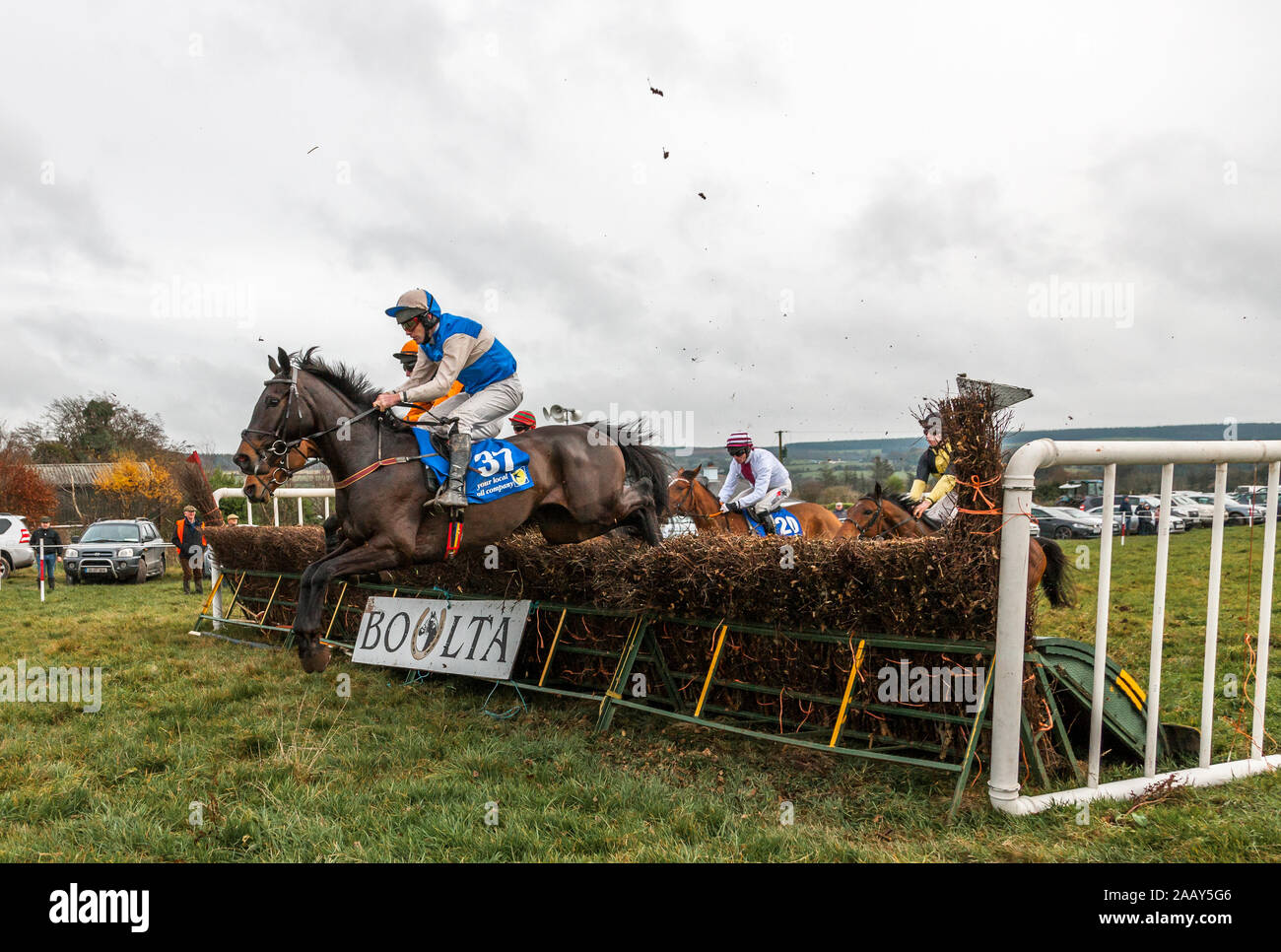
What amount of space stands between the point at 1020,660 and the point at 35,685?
25.1ft

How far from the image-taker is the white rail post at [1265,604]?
395 cm

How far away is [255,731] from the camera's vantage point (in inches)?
205

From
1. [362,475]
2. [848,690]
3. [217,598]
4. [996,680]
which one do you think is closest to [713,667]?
[848,690]

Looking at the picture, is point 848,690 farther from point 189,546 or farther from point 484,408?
point 189,546

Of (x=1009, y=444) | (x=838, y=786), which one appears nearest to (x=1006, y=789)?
(x=838, y=786)

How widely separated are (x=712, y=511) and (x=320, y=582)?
5.06m

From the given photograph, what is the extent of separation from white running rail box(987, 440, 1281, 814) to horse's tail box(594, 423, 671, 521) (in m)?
3.79

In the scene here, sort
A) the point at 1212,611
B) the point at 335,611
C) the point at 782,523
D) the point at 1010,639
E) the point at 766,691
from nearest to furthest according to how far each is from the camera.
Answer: the point at 1010,639
the point at 1212,611
the point at 766,691
the point at 335,611
the point at 782,523

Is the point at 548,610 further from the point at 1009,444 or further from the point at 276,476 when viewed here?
the point at 1009,444

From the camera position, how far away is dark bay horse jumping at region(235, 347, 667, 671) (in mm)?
5461

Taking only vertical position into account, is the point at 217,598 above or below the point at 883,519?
below

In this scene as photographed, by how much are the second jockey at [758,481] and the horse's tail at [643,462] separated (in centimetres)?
217

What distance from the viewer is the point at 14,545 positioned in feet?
64.6

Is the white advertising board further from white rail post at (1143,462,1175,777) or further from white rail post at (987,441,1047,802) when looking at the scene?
white rail post at (1143,462,1175,777)
